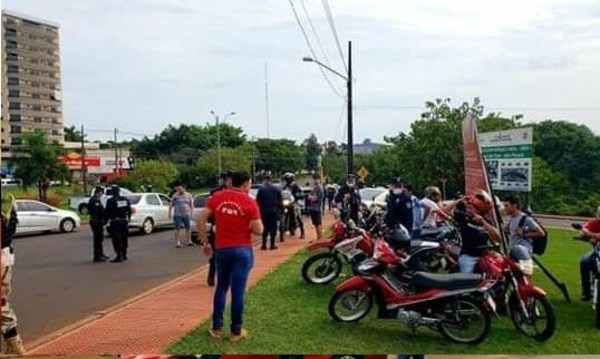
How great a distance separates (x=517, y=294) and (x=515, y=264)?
144 mm

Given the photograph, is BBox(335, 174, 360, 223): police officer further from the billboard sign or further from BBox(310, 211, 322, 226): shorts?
the billboard sign

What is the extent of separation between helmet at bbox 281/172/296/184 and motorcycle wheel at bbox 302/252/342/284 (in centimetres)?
78

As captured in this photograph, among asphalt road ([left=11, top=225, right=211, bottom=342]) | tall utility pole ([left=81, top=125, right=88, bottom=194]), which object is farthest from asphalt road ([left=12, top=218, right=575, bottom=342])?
tall utility pole ([left=81, top=125, right=88, bottom=194])

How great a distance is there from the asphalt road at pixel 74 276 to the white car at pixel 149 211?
4.5 inches

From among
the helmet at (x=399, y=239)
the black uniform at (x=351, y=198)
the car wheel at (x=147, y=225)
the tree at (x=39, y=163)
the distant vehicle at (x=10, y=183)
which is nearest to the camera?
the tree at (x=39, y=163)

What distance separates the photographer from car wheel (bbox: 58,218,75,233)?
3.30 m

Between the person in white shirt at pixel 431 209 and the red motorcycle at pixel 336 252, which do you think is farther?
the red motorcycle at pixel 336 252

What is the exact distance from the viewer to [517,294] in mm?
3301

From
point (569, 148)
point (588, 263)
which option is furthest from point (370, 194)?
point (588, 263)

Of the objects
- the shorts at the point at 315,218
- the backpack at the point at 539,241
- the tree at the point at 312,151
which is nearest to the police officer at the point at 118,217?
the tree at the point at 312,151

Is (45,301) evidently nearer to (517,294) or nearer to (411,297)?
(411,297)

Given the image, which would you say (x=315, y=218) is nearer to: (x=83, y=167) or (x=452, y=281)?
(x=452, y=281)

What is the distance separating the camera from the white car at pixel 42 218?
3150 mm

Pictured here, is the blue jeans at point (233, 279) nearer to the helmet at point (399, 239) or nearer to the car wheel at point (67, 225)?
the car wheel at point (67, 225)
